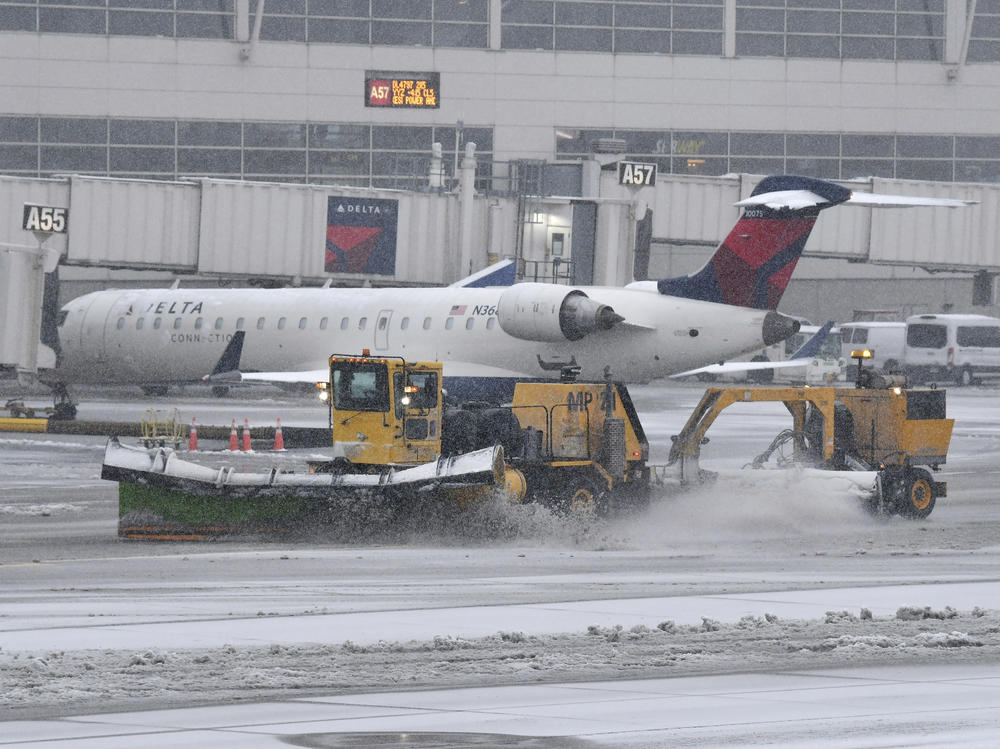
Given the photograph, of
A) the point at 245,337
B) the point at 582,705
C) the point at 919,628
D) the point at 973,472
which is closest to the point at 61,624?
the point at 582,705

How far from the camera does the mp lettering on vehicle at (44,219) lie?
136 feet

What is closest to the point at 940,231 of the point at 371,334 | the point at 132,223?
the point at 132,223

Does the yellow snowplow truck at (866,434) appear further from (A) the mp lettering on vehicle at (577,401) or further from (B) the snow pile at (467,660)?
(B) the snow pile at (467,660)

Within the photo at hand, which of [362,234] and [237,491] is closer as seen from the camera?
[237,491]

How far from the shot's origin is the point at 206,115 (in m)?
65.4

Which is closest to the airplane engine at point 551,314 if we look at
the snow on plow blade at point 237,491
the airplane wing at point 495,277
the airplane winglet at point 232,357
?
the airplane wing at point 495,277

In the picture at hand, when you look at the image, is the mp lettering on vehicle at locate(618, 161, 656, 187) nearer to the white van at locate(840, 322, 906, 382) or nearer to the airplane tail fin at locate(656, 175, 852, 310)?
the white van at locate(840, 322, 906, 382)

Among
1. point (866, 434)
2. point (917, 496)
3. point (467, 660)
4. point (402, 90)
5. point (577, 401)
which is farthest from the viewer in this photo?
point (402, 90)

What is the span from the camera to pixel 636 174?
51.2m

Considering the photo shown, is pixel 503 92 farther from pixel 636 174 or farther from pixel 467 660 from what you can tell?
pixel 467 660

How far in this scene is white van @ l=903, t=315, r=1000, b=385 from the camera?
205 feet

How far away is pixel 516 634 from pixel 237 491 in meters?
7.92

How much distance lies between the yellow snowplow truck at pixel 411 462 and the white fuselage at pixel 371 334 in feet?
34.5

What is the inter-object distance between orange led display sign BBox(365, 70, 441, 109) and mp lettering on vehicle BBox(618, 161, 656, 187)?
16.4 m
